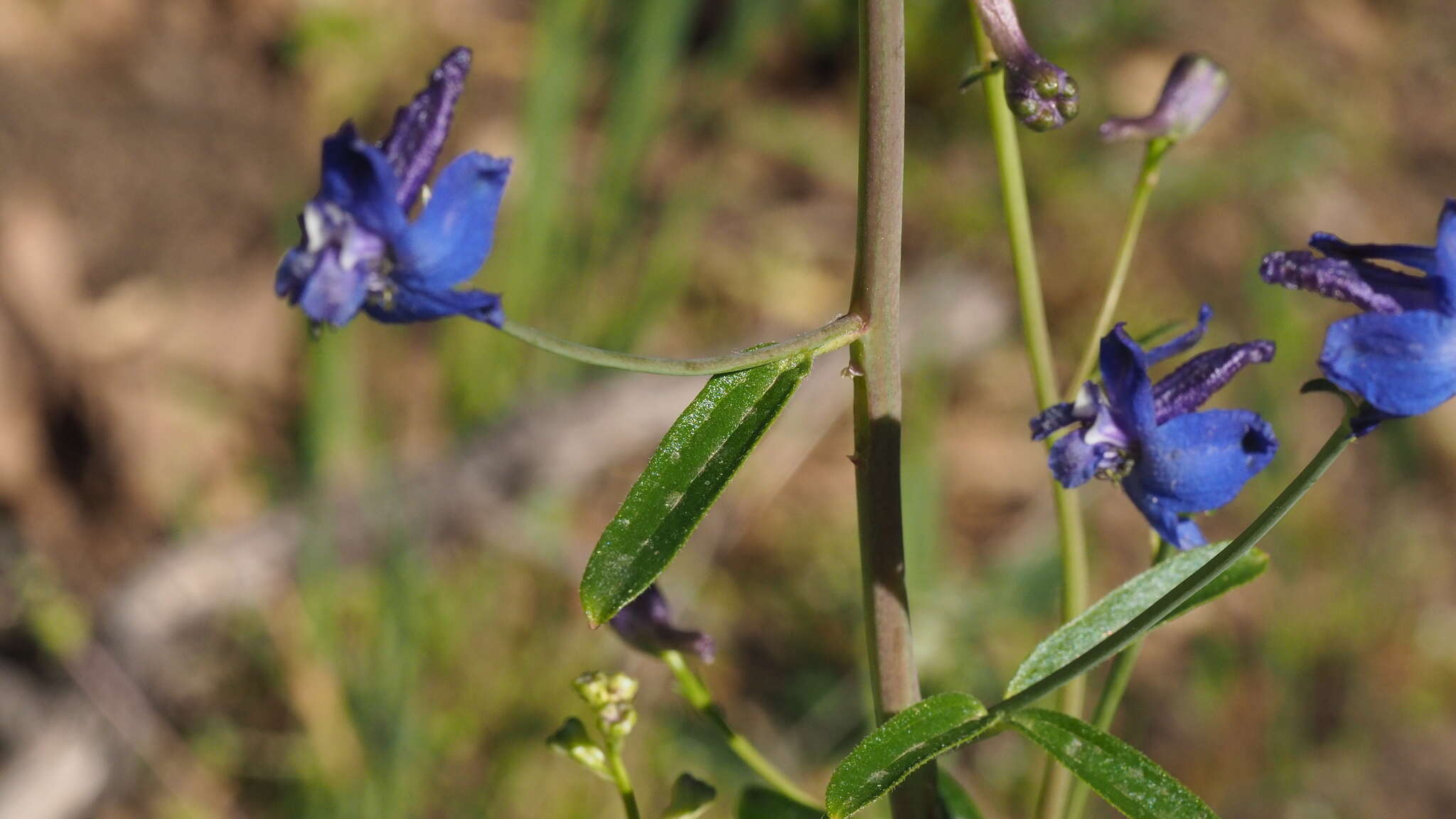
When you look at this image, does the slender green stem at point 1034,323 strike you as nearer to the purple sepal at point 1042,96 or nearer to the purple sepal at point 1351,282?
the purple sepal at point 1042,96

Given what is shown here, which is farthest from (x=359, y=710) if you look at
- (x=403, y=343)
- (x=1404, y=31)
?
(x=1404, y=31)

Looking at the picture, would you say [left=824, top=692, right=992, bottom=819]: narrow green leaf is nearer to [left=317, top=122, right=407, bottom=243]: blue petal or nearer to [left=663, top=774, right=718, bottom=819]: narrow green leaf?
[left=663, top=774, right=718, bottom=819]: narrow green leaf

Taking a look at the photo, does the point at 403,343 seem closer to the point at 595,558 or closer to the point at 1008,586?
the point at 1008,586

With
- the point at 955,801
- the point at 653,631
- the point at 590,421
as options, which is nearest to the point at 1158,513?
the point at 955,801

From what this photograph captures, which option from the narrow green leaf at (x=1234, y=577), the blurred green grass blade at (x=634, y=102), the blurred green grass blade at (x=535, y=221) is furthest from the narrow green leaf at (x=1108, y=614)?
the blurred green grass blade at (x=634, y=102)

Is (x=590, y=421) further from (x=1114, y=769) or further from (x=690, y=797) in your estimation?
(x=1114, y=769)

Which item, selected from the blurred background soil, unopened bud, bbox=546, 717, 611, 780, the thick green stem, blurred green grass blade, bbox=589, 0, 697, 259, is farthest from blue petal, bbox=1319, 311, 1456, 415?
blurred green grass blade, bbox=589, 0, 697, 259
